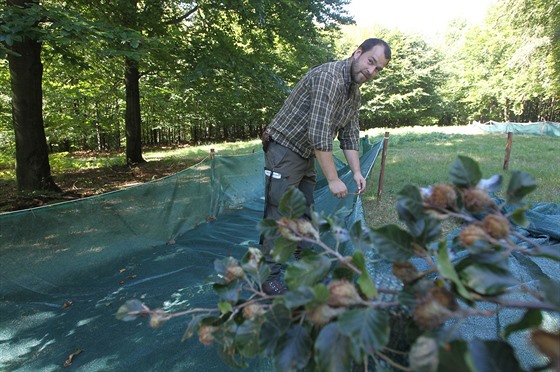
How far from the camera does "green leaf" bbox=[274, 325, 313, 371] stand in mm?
654

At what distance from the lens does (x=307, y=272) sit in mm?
705

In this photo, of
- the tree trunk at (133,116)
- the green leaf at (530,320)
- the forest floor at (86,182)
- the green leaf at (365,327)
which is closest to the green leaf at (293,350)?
the green leaf at (365,327)

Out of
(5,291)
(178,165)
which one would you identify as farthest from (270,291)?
(178,165)

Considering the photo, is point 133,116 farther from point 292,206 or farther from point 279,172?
point 292,206

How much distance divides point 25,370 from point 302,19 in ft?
23.4

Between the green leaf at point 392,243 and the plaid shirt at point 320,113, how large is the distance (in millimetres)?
1489

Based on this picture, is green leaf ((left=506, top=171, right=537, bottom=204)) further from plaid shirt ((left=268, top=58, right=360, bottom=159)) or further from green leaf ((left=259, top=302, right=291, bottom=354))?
plaid shirt ((left=268, top=58, right=360, bottom=159))

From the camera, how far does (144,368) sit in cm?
213

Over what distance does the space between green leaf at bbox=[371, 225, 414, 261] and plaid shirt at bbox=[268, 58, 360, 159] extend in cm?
149

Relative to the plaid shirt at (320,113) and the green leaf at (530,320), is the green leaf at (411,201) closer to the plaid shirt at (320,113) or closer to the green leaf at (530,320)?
the green leaf at (530,320)

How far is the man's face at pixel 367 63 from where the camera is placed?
213 cm

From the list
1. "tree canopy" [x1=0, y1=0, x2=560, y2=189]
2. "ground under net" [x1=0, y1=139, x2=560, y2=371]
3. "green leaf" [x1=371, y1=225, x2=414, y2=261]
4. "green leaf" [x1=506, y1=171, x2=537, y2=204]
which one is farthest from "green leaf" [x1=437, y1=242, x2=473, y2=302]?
"tree canopy" [x1=0, y1=0, x2=560, y2=189]

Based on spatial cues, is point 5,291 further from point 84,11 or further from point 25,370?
point 84,11

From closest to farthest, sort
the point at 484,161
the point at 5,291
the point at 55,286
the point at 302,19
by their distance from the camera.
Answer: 1. the point at 5,291
2. the point at 55,286
3. the point at 302,19
4. the point at 484,161
